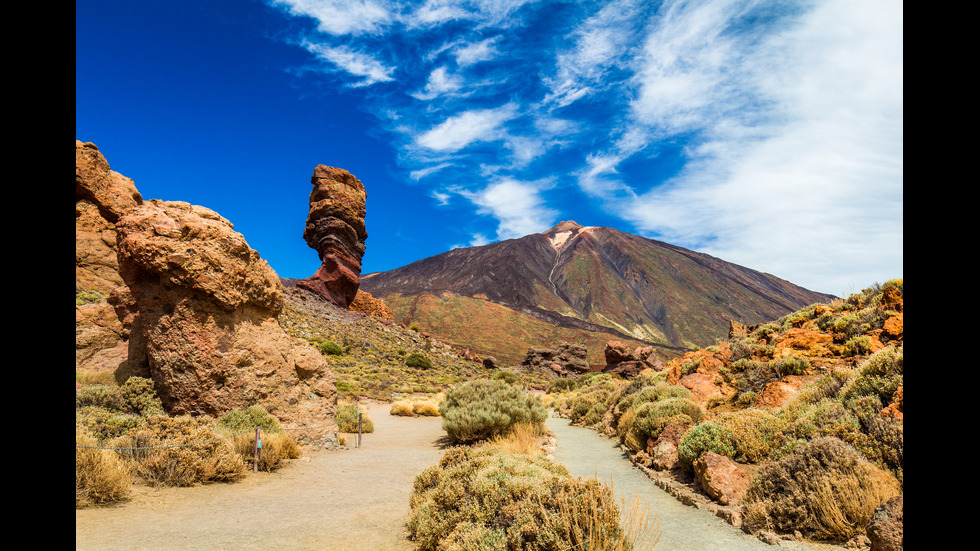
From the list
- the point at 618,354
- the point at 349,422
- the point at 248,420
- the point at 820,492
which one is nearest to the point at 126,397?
the point at 248,420

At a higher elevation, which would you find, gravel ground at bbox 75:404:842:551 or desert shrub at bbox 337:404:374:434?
gravel ground at bbox 75:404:842:551

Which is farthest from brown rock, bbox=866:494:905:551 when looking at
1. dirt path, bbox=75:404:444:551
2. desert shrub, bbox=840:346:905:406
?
dirt path, bbox=75:404:444:551

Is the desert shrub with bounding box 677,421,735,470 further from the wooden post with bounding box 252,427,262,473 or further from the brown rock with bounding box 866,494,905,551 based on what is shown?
the wooden post with bounding box 252,427,262,473

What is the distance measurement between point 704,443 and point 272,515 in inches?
272

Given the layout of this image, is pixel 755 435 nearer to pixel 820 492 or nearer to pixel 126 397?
pixel 820 492

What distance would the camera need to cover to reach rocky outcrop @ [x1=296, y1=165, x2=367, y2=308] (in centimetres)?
4950

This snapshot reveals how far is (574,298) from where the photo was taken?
547 feet

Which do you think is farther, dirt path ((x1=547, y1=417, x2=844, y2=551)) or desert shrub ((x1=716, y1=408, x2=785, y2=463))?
desert shrub ((x1=716, y1=408, x2=785, y2=463))

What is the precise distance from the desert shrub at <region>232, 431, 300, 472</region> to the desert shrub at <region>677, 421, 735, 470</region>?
7477mm
